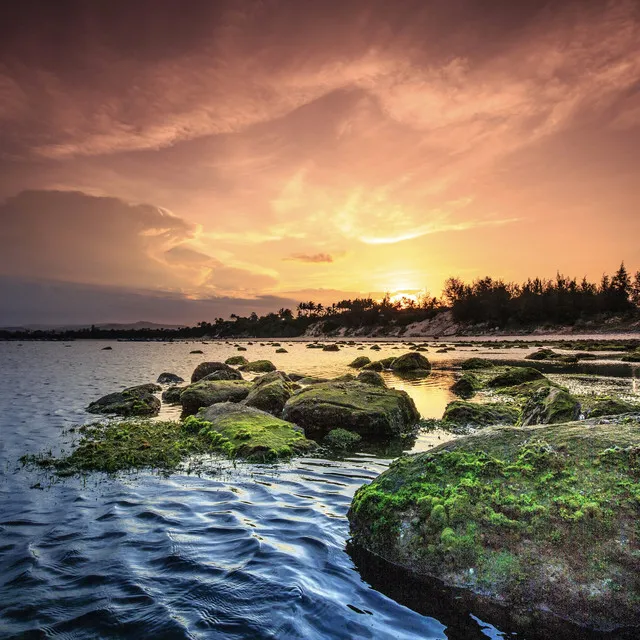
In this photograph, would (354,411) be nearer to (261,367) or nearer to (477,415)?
(477,415)

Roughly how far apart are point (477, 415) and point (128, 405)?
13.2m

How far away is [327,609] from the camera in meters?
4.44

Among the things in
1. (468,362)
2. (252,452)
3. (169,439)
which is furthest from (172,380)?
(468,362)

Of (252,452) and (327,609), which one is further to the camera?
(252,452)

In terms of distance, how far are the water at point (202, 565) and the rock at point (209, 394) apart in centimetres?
866

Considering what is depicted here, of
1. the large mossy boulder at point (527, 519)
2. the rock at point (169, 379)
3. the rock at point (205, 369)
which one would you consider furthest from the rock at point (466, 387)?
the rock at point (169, 379)

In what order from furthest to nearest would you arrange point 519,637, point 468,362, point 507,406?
point 468,362 → point 507,406 → point 519,637

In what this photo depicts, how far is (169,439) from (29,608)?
7.65 metres

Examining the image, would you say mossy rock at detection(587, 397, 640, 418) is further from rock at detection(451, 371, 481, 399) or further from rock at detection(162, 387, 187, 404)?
rock at detection(162, 387, 187, 404)

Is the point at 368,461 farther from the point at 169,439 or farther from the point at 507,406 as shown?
the point at 507,406

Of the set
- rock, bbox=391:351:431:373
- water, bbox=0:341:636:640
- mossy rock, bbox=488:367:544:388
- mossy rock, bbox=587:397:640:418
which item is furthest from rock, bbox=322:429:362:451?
rock, bbox=391:351:431:373

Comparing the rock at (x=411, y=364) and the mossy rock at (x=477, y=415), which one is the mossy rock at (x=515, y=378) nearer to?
the mossy rock at (x=477, y=415)

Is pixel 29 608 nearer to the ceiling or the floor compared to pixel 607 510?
nearer to the floor

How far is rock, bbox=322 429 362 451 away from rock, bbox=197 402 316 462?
0.72 metres
